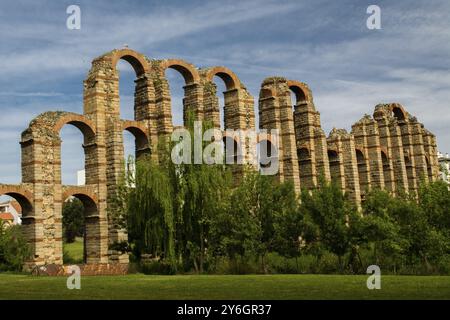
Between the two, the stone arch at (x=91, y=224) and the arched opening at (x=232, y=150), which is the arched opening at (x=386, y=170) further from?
the stone arch at (x=91, y=224)

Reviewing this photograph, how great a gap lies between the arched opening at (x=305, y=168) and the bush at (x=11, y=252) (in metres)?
21.2

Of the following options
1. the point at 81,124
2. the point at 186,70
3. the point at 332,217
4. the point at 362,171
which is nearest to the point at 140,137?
the point at 81,124

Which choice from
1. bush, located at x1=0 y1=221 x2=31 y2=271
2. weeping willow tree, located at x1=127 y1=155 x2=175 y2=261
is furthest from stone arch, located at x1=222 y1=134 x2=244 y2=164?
bush, located at x1=0 y1=221 x2=31 y2=271

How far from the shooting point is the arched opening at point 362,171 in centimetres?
5172

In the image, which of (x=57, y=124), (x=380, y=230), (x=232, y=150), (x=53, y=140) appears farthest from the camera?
(x=232, y=150)

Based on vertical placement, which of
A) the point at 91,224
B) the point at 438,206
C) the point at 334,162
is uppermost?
the point at 334,162

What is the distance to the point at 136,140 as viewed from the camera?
35.9m

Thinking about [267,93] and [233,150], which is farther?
[267,93]

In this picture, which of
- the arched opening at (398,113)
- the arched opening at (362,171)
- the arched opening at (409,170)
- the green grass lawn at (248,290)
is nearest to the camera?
the green grass lawn at (248,290)

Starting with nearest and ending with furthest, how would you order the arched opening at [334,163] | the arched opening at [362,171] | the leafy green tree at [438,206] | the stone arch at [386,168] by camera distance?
the leafy green tree at [438,206], the arched opening at [334,163], the arched opening at [362,171], the stone arch at [386,168]

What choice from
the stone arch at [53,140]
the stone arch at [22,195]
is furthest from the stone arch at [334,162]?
the stone arch at [22,195]

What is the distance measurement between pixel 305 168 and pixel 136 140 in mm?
15023

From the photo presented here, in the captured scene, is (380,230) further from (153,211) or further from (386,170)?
(386,170)

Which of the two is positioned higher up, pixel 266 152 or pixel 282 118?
pixel 282 118
